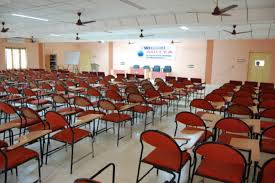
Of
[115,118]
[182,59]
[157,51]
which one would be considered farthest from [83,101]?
[157,51]

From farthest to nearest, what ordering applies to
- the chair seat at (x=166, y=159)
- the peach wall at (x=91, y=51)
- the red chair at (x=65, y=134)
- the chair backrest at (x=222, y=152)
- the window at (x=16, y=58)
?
the peach wall at (x=91, y=51) < the window at (x=16, y=58) < the red chair at (x=65, y=134) < the chair seat at (x=166, y=159) < the chair backrest at (x=222, y=152)

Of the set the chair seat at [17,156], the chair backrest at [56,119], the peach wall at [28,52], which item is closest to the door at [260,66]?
the chair backrest at [56,119]

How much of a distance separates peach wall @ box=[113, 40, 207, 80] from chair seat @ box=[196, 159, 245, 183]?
46.0 ft

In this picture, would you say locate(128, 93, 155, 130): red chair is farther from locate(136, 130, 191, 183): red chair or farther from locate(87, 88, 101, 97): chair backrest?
locate(136, 130, 191, 183): red chair

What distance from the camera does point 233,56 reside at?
49.1ft

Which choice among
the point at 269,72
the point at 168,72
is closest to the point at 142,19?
the point at 168,72

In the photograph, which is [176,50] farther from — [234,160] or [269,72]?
[234,160]

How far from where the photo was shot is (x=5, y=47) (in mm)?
16469

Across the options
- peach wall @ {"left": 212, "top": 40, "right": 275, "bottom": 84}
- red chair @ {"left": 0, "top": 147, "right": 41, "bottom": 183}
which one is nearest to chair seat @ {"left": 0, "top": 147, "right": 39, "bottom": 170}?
red chair @ {"left": 0, "top": 147, "right": 41, "bottom": 183}

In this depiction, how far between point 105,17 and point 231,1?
193 inches

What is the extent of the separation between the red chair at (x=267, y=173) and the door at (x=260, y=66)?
1379cm

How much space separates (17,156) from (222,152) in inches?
92.4

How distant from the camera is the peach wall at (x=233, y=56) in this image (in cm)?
1422

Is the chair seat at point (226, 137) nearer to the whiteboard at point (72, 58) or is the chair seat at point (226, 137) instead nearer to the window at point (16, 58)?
the whiteboard at point (72, 58)
